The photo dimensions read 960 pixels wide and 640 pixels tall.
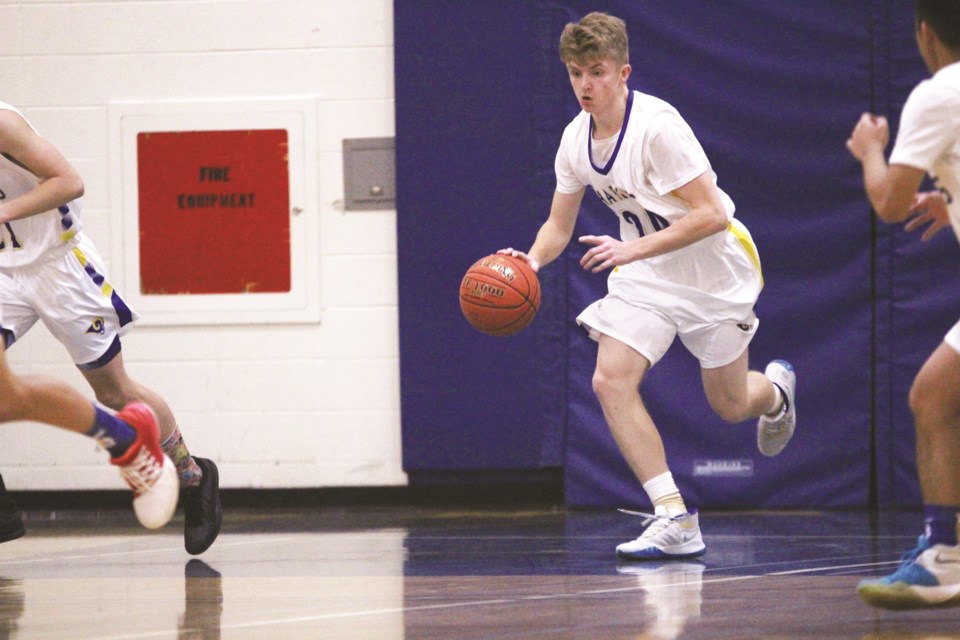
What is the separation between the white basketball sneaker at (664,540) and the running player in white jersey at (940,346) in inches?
46.6

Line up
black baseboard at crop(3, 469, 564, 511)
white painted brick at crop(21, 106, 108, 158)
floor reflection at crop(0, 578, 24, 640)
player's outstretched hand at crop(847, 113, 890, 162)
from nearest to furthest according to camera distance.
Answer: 1. player's outstretched hand at crop(847, 113, 890, 162)
2. floor reflection at crop(0, 578, 24, 640)
3. black baseboard at crop(3, 469, 564, 511)
4. white painted brick at crop(21, 106, 108, 158)

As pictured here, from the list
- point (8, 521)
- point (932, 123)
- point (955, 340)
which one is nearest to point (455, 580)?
point (955, 340)

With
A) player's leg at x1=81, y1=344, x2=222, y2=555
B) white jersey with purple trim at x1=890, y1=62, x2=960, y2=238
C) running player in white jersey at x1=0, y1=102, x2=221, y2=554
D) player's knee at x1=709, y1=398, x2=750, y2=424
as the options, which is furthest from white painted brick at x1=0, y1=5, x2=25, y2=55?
white jersey with purple trim at x1=890, y1=62, x2=960, y2=238

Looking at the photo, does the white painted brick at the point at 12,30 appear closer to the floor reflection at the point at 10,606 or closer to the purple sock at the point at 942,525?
the floor reflection at the point at 10,606

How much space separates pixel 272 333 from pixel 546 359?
1288mm

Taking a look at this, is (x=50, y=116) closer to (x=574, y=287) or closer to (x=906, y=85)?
(x=574, y=287)

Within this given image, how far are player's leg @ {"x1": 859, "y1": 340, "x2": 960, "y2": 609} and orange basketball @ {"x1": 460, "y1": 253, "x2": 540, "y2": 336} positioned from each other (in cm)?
137

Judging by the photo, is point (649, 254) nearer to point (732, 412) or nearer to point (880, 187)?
point (732, 412)

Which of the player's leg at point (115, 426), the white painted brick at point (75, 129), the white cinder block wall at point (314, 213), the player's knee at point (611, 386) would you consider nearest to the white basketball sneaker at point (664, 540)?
the player's knee at point (611, 386)

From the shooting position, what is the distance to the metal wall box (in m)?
5.78

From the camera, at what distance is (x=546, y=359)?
18.4 ft

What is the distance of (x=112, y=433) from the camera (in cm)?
310

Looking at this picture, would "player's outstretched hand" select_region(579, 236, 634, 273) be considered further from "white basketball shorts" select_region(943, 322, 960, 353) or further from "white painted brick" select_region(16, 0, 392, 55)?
"white painted brick" select_region(16, 0, 392, 55)

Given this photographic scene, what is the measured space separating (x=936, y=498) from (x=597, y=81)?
164cm
